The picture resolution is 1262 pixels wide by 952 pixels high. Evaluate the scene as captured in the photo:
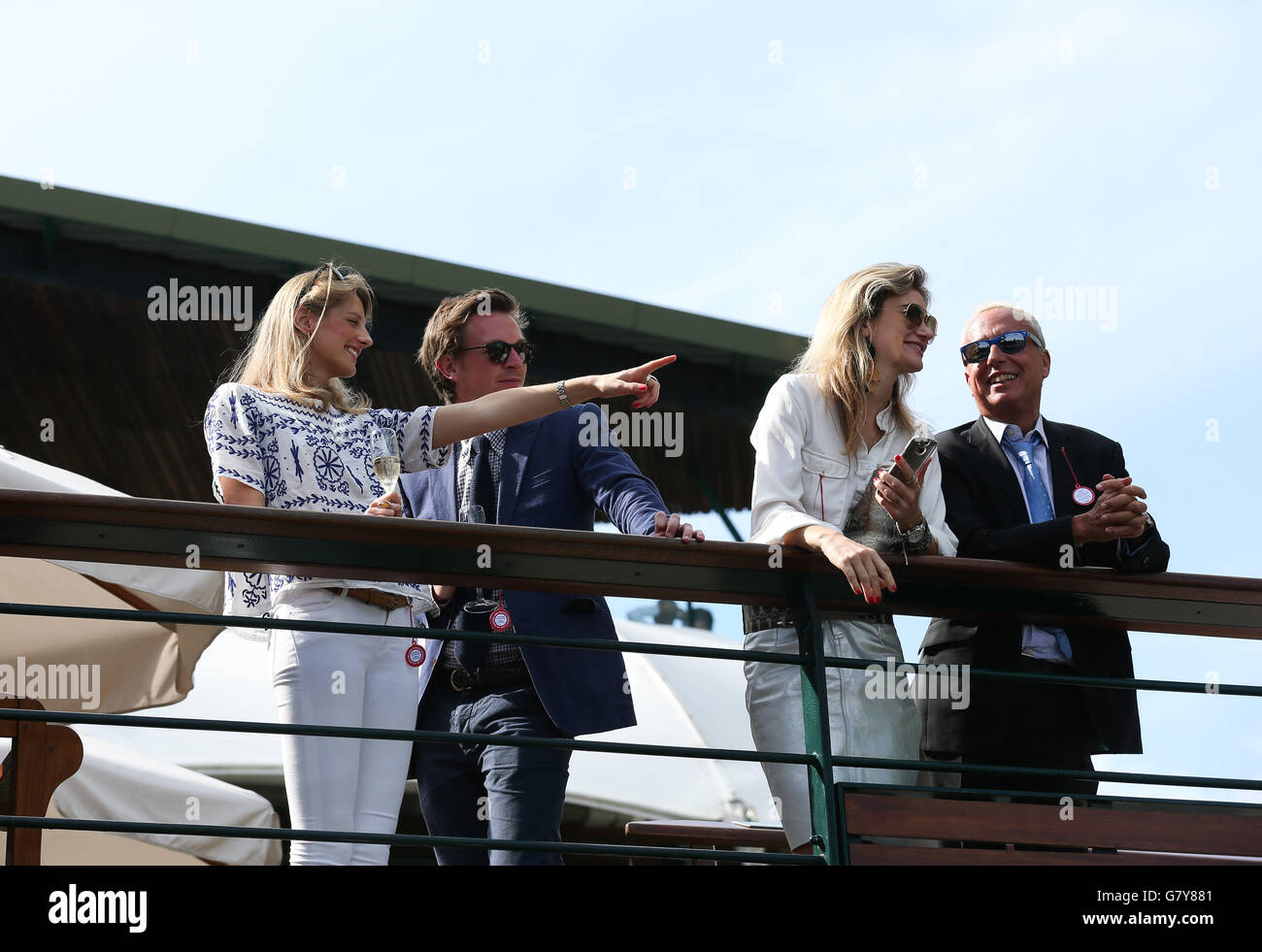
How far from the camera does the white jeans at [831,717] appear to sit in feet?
12.8

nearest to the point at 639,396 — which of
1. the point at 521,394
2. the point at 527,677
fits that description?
the point at 521,394

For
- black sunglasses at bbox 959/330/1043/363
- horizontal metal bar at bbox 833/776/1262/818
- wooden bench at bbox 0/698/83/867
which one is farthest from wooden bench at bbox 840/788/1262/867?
wooden bench at bbox 0/698/83/867

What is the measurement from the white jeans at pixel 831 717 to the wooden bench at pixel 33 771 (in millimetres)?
2540

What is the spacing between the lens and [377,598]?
397 centimetres

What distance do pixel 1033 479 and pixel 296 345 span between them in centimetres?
218

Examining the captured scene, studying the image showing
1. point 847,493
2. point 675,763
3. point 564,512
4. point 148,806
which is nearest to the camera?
point 847,493

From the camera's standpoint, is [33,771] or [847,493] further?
[33,771]

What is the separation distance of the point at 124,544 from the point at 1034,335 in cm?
279

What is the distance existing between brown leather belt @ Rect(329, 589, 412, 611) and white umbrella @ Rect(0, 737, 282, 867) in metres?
3.05

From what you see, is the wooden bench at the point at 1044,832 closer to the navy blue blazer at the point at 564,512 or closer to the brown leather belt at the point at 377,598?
the navy blue blazer at the point at 564,512

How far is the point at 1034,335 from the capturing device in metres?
4.78

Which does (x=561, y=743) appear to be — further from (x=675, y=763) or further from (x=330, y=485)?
(x=675, y=763)

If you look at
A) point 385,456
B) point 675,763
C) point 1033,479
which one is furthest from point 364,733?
point 675,763
